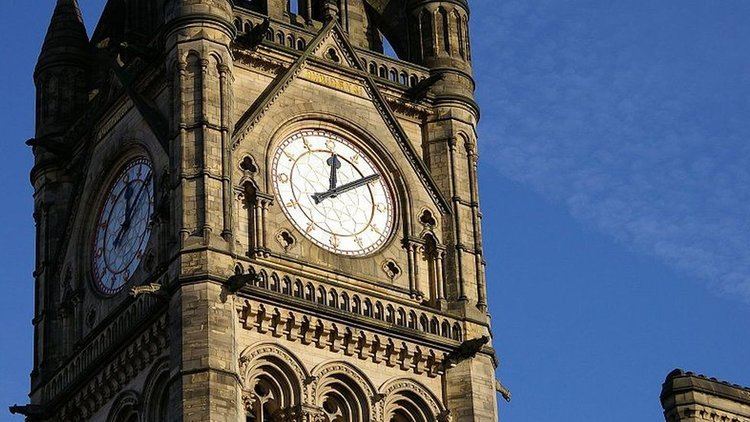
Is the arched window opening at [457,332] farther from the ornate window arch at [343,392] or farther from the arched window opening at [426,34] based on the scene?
the arched window opening at [426,34]

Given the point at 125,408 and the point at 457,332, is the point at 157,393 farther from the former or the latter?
the point at 457,332

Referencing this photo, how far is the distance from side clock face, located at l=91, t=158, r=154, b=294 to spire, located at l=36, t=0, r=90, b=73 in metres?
4.41

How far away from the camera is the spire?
5562 centimetres

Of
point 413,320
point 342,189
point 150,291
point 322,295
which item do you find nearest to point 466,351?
point 413,320

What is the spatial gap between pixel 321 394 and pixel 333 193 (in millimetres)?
4737

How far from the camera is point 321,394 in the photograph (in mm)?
48250

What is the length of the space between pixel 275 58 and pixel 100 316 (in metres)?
6.25

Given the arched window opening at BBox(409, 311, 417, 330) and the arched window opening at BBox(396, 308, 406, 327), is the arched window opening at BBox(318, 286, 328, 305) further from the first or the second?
the arched window opening at BBox(409, 311, 417, 330)

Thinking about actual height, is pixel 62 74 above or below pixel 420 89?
above

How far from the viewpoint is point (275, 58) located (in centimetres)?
5156

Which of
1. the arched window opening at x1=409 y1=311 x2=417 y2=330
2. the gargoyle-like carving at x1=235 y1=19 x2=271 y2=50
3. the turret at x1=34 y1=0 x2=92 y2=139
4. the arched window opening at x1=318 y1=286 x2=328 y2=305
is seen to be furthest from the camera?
the turret at x1=34 y1=0 x2=92 y2=139

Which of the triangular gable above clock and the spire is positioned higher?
the spire

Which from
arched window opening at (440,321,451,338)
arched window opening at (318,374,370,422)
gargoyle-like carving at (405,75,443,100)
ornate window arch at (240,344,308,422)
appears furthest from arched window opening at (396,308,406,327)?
gargoyle-like carving at (405,75,443,100)

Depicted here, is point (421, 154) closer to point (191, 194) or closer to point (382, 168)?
point (382, 168)
